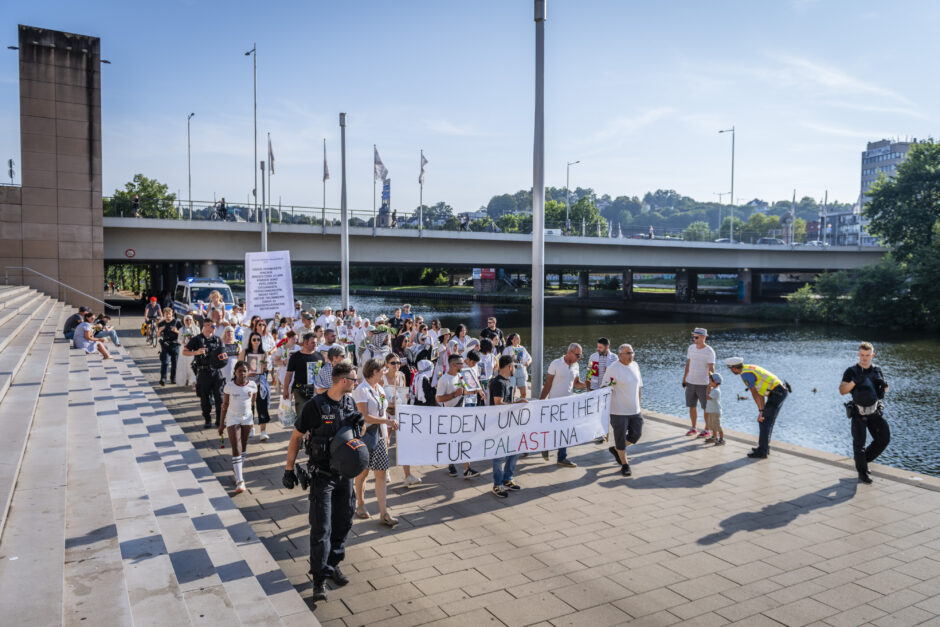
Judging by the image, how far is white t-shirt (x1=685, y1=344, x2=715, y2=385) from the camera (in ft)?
38.8

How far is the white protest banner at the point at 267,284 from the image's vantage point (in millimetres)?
16125

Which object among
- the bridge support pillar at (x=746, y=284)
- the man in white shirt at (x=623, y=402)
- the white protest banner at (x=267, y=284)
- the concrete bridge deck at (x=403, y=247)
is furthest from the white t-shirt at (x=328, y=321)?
the bridge support pillar at (x=746, y=284)

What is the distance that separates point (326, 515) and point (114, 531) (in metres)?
1.77

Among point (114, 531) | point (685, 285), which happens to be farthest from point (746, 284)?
point (114, 531)

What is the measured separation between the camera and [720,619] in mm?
5531

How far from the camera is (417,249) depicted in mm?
38594

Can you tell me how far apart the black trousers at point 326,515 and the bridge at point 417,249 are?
29.0 meters

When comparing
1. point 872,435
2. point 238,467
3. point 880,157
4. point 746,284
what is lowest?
point 238,467

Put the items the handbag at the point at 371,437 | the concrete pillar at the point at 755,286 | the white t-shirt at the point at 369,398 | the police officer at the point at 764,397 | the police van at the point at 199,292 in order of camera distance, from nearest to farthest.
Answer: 1. the white t-shirt at the point at 369,398
2. the handbag at the point at 371,437
3. the police officer at the point at 764,397
4. the police van at the point at 199,292
5. the concrete pillar at the point at 755,286

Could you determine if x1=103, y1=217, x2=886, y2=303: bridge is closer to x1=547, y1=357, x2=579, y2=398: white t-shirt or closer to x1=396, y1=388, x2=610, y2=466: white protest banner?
x1=547, y1=357, x2=579, y2=398: white t-shirt

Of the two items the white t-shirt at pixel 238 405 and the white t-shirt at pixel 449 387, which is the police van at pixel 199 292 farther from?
the white t-shirt at pixel 449 387

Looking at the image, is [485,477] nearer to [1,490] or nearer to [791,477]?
[791,477]

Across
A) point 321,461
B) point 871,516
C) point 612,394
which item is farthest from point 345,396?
point 871,516

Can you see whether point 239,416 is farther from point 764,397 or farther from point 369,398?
point 764,397
